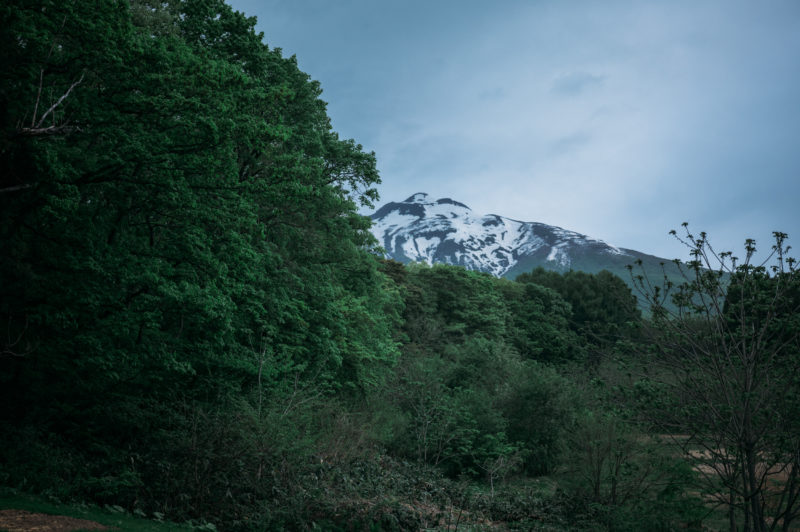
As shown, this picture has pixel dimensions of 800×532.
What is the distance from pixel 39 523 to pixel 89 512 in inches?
59.8

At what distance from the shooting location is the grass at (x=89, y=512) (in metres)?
8.26

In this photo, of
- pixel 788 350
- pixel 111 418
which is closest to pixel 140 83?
pixel 111 418

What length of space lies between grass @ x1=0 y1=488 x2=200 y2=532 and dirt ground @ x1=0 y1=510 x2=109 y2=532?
23 cm

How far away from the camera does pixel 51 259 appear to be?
11719mm

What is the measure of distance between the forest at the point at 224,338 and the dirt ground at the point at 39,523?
202 cm

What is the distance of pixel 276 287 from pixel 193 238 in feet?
15.7

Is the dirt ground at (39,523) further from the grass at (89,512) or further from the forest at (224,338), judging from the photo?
the forest at (224,338)

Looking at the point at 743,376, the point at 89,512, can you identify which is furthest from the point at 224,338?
the point at 743,376

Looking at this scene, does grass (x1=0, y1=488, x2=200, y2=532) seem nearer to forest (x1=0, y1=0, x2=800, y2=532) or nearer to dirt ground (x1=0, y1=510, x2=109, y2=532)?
dirt ground (x1=0, y1=510, x2=109, y2=532)

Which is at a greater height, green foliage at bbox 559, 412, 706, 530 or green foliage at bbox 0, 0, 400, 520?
green foliage at bbox 0, 0, 400, 520

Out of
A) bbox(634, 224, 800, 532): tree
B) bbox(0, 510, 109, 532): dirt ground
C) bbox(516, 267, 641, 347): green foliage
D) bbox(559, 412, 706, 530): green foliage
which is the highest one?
bbox(516, 267, 641, 347): green foliage

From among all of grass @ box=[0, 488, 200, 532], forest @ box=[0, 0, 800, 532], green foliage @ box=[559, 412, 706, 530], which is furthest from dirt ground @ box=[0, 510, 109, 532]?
green foliage @ box=[559, 412, 706, 530]

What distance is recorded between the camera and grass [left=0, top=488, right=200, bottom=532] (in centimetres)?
826

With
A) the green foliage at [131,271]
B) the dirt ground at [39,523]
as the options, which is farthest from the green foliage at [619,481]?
the dirt ground at [39,523]
